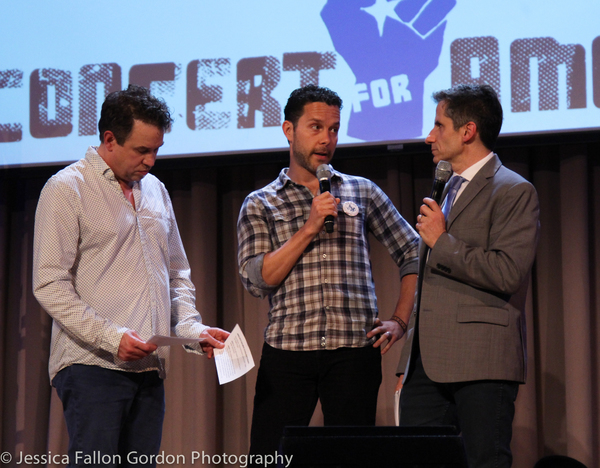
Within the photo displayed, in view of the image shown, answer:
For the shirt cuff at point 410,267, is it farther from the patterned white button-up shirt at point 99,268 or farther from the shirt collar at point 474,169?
the patterned white button-up shirt at point 99,268

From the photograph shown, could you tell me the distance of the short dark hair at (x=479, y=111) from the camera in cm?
209

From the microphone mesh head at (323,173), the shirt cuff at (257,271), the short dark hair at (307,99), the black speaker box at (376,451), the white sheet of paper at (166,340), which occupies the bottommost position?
the black speaker box at (376,451)

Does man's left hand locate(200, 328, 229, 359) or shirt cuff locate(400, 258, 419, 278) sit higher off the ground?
A: shirt cuff locate(400, 258, 419, 278)

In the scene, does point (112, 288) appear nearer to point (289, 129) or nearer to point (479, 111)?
point (289, 129)

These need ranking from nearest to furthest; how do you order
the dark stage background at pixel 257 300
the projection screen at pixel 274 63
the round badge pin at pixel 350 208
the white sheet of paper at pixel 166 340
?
1. the white sheet of paper at pixel 166 340
2. the round badge pin at pixel 350 208
3. the projection screen at pixel 274 63
4. the dark stage background at pixel 257 300

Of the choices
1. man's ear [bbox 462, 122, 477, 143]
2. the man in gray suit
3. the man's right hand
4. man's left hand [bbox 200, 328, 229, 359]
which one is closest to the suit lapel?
Result: the man in gray suit

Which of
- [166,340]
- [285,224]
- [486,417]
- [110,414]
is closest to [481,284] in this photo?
[486,417]

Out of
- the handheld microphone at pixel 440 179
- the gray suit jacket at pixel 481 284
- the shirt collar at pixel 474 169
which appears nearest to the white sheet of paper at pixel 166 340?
the gray suit jacket at pixel 481 284

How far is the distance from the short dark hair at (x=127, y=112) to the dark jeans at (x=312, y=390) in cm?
90

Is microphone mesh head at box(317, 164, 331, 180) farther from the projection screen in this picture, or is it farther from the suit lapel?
the projection screen

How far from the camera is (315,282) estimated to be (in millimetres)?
2225

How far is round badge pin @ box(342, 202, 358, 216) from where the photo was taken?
230 centimetres

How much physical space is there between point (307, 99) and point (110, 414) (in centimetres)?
129

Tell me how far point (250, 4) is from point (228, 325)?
1.76 metres
